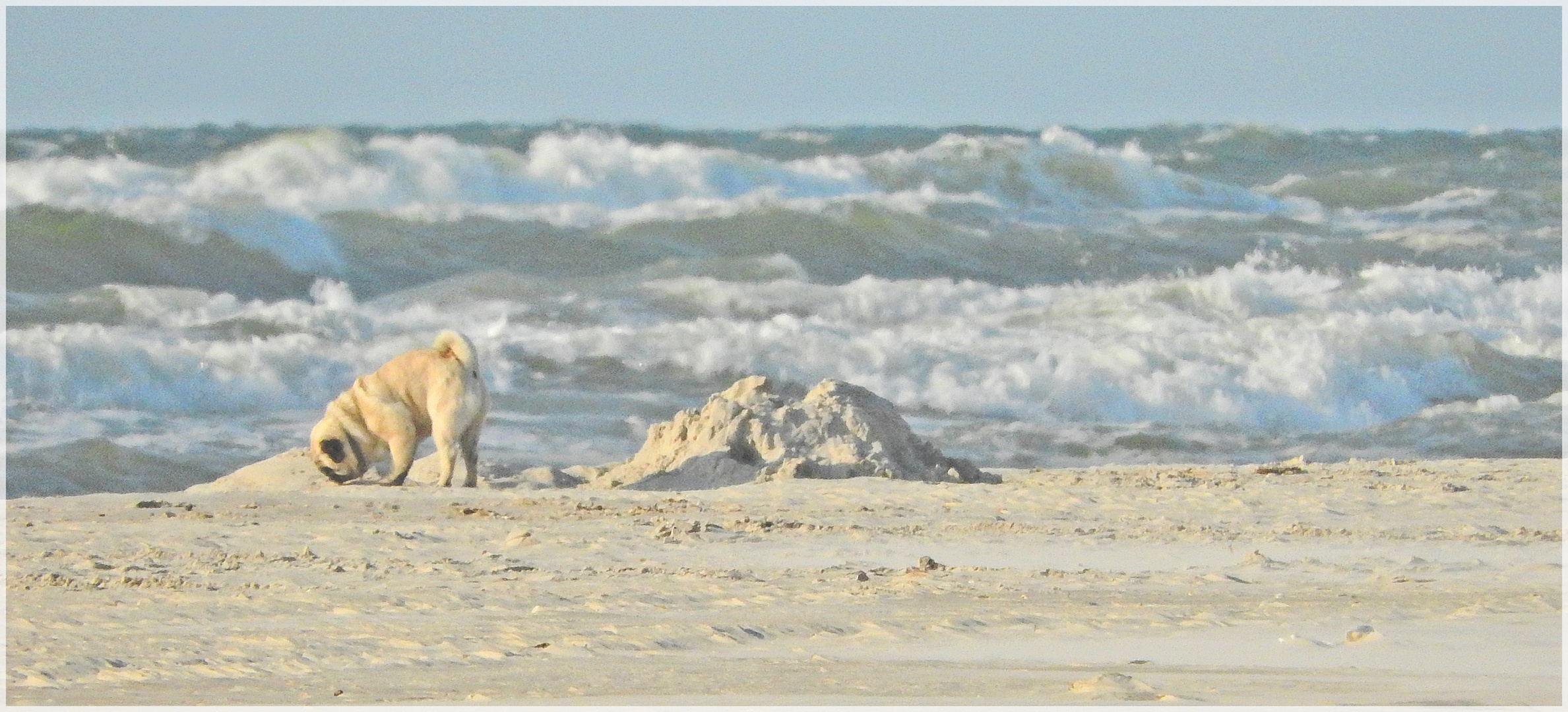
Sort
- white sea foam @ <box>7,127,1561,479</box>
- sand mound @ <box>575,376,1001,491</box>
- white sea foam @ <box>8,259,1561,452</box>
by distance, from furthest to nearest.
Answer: white sea foam @ <box>8,259,1561,452</box>, white sea foam @ <box>7,127,1561,479</box>, sand mound @ <box>575,376,1001,491</box>

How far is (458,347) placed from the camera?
10680 mm

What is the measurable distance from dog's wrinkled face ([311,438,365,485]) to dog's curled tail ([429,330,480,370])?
637mm

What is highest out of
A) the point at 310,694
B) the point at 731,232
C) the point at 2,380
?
the point at 731,232

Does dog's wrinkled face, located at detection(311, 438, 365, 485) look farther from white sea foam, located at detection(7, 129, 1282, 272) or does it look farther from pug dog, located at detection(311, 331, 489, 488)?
white sea foam, located at detection(7, 129, 1282, 272)

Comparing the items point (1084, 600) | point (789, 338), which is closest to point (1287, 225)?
point (789, 338)

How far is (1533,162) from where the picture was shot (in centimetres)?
4169

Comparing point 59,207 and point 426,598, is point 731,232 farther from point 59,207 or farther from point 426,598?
point 426,598

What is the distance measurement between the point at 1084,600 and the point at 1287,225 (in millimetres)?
28625

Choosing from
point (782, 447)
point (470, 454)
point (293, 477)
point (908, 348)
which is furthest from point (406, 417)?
point (908, 348)

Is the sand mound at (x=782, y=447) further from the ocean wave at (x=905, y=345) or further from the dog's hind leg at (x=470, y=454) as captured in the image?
the ocean wave at (x=905, y=345)

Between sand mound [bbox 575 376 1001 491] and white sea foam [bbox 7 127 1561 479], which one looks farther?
white sea foam [bbox 7 127 1561 479]

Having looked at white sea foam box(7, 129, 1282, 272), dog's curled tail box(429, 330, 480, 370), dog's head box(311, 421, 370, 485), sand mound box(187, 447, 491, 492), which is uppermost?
→ white sea foam box(7, 129, 1282, 272)

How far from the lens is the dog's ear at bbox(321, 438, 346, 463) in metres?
10.8

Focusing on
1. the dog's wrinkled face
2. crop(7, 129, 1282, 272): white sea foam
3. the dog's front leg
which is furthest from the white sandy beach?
crop(7, 129, 1282, 272): white sea foam
